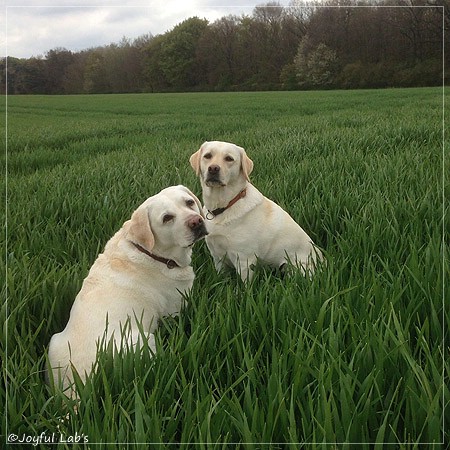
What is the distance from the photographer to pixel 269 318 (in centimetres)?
207

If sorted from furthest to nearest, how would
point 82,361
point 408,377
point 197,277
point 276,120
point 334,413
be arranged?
point 276,120
point 197,277
point 82,361
point 408,377
point 334,413

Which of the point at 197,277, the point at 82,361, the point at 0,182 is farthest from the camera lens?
the point at 0,182

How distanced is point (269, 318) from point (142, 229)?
741 millimetres

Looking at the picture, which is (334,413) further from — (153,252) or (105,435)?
(153,252)

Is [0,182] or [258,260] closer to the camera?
[258,260]

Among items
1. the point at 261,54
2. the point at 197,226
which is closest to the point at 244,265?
the point at 197,226

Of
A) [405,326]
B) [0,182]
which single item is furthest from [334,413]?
[0,182]

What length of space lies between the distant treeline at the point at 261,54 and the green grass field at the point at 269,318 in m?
0.36

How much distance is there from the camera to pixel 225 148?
9.36 feet

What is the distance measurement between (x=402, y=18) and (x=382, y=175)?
126 cm

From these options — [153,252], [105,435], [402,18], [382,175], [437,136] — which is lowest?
[105,435]

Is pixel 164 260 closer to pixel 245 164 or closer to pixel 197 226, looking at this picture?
pixel 197 226

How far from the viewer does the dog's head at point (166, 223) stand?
7.54 feet

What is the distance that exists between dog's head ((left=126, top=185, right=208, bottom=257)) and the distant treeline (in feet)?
2.66
